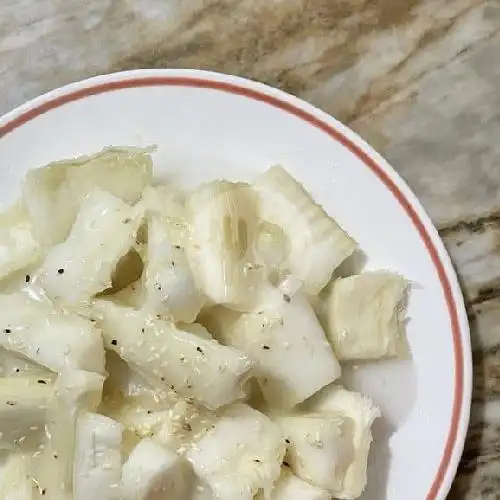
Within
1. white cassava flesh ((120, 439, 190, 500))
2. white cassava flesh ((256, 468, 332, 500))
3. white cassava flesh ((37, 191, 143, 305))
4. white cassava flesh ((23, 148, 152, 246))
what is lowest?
white cassava flesh ((256, 468, 332, 500))

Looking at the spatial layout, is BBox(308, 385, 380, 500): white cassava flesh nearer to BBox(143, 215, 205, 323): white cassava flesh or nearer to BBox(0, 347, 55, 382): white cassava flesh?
BBox(143, 215, 205, 323): white cassava flesh

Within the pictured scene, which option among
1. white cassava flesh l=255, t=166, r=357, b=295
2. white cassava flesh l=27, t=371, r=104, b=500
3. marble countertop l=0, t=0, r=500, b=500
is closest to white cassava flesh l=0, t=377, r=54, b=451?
white cassava flesh l=27, t=371, r=104, b=500

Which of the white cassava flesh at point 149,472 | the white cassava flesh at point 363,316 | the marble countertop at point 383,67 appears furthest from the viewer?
the marble countertop at point 383,67

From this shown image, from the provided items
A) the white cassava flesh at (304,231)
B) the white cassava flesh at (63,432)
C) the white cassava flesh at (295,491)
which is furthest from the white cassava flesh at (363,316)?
the white cassava flesh at (63,432)

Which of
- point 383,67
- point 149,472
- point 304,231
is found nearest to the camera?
point 149,472

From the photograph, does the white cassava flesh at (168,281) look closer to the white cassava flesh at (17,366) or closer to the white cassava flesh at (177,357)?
the white cassava flesh at (177,357)

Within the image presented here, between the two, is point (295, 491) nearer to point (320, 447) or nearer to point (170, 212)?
point (320, 447)

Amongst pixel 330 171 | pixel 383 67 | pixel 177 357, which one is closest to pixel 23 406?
pixel 177 357
